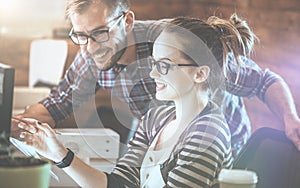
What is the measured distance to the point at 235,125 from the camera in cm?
105

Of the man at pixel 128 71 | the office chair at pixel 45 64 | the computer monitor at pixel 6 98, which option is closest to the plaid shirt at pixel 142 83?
the man at pixel 128 71

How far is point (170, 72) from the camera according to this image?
0.95 m

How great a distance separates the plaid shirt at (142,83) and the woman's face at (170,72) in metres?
0.03

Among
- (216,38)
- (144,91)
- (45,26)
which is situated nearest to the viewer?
(216,38)

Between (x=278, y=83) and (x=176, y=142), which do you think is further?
(x=278, y=83)

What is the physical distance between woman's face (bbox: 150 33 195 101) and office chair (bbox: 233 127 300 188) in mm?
156

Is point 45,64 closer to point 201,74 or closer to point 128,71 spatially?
point 128,71

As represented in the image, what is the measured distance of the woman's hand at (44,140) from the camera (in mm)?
983

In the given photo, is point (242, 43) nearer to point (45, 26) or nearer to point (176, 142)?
point (176, 142)

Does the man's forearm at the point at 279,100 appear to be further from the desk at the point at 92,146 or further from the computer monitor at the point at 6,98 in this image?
the computer monitor at the point at 6,98

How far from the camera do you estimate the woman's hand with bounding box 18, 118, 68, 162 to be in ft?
3.22

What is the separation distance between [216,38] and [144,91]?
181mm

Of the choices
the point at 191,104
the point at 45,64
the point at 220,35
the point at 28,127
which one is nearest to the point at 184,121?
the point at 191,104

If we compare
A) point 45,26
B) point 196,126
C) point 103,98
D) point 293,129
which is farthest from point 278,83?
point 45,26
